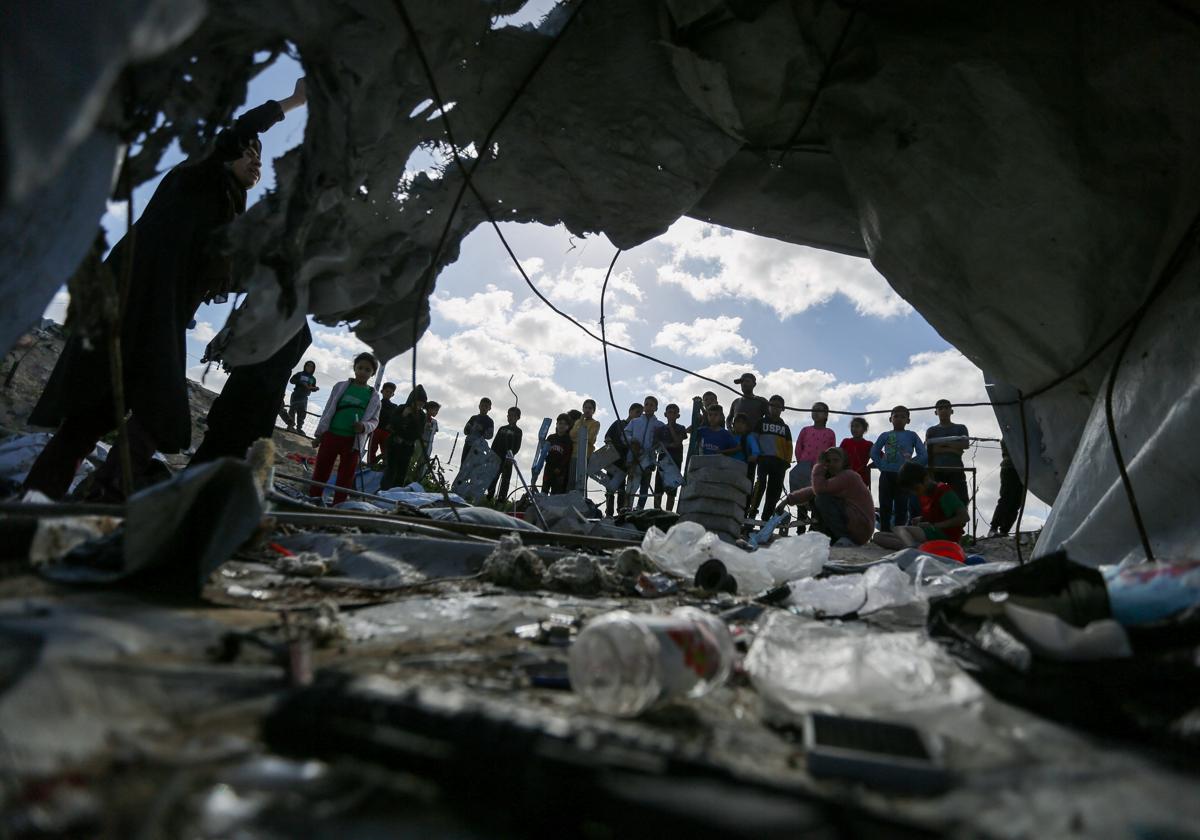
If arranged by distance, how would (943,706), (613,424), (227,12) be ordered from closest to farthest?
(943,706) < (227,12) < (613,424)

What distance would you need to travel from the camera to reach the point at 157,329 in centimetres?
259

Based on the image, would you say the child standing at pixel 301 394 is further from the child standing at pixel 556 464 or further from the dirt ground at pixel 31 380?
the child standing at pixel 556 464

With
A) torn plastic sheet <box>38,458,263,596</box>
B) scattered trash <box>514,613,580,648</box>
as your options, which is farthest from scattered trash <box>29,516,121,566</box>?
scattered trash <box>514,613,580,648</box>

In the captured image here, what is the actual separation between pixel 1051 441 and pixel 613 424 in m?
5.83

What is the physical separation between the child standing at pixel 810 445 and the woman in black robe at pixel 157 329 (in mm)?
6273

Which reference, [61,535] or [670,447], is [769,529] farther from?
[61,535]

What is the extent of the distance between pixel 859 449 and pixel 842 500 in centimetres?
196

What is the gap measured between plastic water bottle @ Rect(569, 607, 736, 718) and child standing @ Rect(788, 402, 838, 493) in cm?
683

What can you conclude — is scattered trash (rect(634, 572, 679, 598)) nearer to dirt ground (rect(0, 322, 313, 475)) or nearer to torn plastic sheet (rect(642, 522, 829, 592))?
torn plastic sheet (rect(642, 522, 829, 592))

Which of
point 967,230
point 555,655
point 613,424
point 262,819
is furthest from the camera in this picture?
point 613,424

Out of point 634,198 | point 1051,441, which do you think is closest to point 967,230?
point 1051,441

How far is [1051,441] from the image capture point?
3330 millimetres

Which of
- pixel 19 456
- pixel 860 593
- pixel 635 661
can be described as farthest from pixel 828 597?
pixel 19 456

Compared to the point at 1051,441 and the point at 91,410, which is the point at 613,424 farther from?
the point at 91,410
